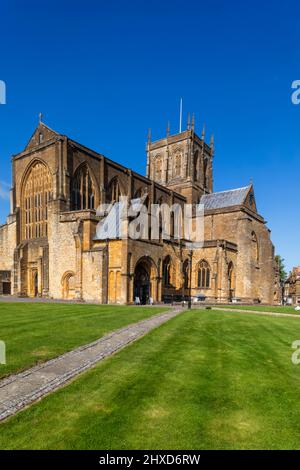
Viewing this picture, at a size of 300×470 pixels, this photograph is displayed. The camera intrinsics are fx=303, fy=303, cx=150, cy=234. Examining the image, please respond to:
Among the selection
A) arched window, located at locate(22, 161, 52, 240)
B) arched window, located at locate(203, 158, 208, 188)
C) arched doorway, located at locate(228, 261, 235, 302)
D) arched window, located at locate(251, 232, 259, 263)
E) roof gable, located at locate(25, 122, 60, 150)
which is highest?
arched window, located at locate(203, 158, 208, 188)

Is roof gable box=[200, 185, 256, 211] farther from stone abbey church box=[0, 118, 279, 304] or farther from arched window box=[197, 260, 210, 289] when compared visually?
arched window box=[197, 260, 210, 289]

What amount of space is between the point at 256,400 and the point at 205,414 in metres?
1.13

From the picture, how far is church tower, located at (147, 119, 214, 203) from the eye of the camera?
5394 centimetres

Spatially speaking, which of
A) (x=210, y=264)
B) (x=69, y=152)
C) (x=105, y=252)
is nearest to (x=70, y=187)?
(x=69, y=152)

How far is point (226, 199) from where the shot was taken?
49.0 m

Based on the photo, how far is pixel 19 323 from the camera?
11.6m

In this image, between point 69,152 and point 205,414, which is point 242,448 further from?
point 69,152

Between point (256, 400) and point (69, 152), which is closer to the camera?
point (256, 400)

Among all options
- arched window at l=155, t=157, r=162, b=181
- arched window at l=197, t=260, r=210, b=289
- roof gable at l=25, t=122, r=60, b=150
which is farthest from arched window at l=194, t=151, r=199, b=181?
roof gable at l=25, t=122, r=60, b=150

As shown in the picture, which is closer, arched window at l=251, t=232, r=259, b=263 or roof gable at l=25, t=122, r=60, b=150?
roof gable at l=25, t=122, r=60, b=150

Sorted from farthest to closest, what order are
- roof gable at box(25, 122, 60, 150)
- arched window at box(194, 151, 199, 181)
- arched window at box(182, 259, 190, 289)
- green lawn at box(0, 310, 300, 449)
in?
arched window at box(194, 151, 199, 181) < arched window at box(182, 259, 190, 289) < roof gable at box(25, 122, 60, 150) < green lawn at box(0, 310, 300, 449)

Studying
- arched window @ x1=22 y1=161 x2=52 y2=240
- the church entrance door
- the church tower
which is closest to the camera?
the church entrance door

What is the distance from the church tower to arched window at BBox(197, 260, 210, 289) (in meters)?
16.5

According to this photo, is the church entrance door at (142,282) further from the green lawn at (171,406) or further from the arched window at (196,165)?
the arched window at (196,165)
